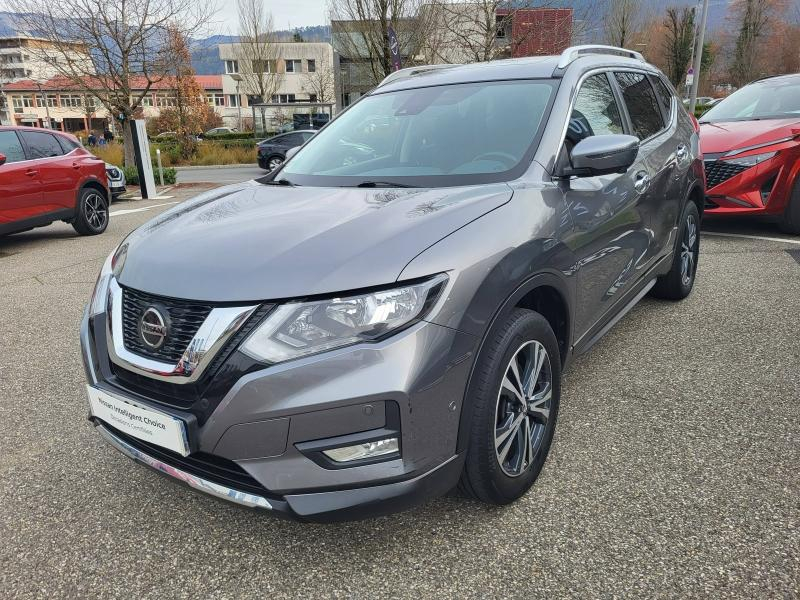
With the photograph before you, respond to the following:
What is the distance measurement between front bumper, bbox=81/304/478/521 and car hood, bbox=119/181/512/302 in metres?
0.23

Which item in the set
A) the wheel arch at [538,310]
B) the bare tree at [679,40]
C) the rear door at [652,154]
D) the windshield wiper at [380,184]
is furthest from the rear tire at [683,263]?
the bare tree at [679,40]

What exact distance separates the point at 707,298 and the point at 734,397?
1.83 m

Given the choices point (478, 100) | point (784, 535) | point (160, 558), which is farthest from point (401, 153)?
point (784, 535)

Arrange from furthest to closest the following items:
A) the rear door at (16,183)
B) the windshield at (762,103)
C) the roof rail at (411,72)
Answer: the rear door at (16,183), the windshield at (762,103), the roof rail at (411,72)

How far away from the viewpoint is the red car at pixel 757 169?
6.33 m

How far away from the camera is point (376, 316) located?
1733 mm

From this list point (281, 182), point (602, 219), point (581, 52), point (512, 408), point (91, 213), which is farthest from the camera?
point (91, 213)

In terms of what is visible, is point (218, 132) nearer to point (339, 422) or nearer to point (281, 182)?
point (281, 182)

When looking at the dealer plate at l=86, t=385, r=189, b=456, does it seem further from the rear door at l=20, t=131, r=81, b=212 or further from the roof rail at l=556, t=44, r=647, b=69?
the rear door at l=20, t=131, r=81, b=212

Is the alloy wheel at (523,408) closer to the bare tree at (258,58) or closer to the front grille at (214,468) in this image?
the front grille at (214,468)

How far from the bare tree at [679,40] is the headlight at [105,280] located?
149 feet

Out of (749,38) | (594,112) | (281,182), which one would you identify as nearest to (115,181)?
(281,182)

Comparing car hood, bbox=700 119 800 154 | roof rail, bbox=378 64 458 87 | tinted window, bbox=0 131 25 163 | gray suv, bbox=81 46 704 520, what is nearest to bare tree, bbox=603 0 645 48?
car hood, bbox=700 119 800 154

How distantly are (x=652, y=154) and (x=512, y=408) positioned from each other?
6.99 feet
